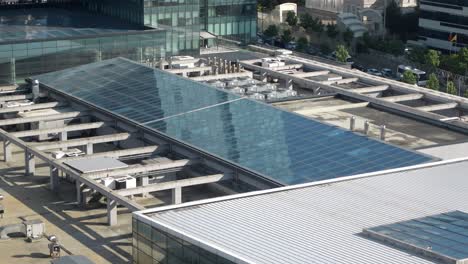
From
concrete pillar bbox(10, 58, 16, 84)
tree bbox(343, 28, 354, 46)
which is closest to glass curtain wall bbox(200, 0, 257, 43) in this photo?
tree bbox(343, 28, 354, 46)

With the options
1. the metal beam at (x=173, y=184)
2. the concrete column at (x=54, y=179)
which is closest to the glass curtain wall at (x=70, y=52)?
the concrete column at (x=54, y=179)

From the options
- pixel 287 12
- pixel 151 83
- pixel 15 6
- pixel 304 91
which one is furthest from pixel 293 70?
pixel 287 12

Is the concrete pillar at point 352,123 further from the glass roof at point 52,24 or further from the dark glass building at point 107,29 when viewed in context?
the glass roof at point 52,24

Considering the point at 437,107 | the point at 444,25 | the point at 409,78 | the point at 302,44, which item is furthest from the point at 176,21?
the point at 444,25

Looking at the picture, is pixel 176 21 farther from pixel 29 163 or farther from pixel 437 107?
pixel 29 163

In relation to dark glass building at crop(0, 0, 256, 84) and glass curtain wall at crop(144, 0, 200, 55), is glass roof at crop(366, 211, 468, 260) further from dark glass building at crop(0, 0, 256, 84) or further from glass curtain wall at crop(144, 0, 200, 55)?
glass curtain wall at crop(144, 0, 200, 55)

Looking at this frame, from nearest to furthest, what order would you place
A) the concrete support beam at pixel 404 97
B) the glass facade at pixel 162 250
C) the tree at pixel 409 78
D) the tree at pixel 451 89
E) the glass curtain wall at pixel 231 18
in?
the glass facade at pixel 162 250 → the concrete support beam at pixel 404 97 → the tree at pixel 451 89 → the tree at pixel 409 78 → the glass curtain wall at pixel 231 18
